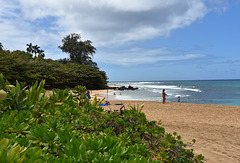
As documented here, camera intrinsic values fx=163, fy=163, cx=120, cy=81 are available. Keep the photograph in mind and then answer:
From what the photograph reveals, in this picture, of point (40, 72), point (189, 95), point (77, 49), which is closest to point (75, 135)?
point (40, 72)

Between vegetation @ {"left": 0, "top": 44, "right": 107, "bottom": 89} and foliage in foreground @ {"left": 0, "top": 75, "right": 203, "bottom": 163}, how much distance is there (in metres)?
18.2

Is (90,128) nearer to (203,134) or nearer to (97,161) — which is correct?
(97,161)

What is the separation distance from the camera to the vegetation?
19.2 m

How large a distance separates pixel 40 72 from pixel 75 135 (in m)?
25.3

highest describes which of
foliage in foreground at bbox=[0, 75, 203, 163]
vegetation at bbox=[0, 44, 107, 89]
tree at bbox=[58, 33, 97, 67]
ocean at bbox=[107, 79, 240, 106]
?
tree at bbox=[58, 33, 97, 67]

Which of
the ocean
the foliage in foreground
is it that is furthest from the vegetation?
the foliage in foreground

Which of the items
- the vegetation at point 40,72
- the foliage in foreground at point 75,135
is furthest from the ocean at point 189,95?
the foliage in foreground at point 75,135

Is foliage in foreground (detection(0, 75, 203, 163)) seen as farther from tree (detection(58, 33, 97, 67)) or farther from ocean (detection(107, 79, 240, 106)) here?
A: tree (detection(58, 33, 97, 67))

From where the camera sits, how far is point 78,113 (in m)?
2.36

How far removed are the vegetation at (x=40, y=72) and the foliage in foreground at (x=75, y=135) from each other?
18.2m

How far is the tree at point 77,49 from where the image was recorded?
45625 millimetres

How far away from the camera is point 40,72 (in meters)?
24.2

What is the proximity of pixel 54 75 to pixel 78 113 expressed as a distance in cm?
2575

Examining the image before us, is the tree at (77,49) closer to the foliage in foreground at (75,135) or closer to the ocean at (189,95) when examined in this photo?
the ocean at (189,95)
